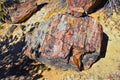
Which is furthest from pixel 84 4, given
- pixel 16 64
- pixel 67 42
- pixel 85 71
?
pixel 16 64

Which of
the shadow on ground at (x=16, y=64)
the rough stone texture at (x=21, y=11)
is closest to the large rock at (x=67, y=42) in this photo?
the shadow on ground at (x=16, y=64)

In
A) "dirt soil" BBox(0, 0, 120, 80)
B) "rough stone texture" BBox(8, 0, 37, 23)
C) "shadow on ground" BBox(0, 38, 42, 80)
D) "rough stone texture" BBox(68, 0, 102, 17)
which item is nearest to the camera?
"dirt soil" BBox(0, 0, 120, 80)

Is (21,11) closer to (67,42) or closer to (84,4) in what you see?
(84,4)

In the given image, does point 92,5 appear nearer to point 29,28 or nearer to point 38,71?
point 29,28

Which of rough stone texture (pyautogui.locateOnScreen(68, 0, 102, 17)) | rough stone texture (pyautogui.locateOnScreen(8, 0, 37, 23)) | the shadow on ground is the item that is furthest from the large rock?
rough stone texture (pyautogui.locateOnScreen(8, 0, 37, 23))

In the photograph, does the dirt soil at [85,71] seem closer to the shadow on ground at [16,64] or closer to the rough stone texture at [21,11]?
the shadow on ground at [16,64]

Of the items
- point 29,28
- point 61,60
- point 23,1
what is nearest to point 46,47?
point 61,60

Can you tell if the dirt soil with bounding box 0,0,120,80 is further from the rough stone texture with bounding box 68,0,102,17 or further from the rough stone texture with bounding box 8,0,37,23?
the rough stone texture with bounding box 8,0,37,23
